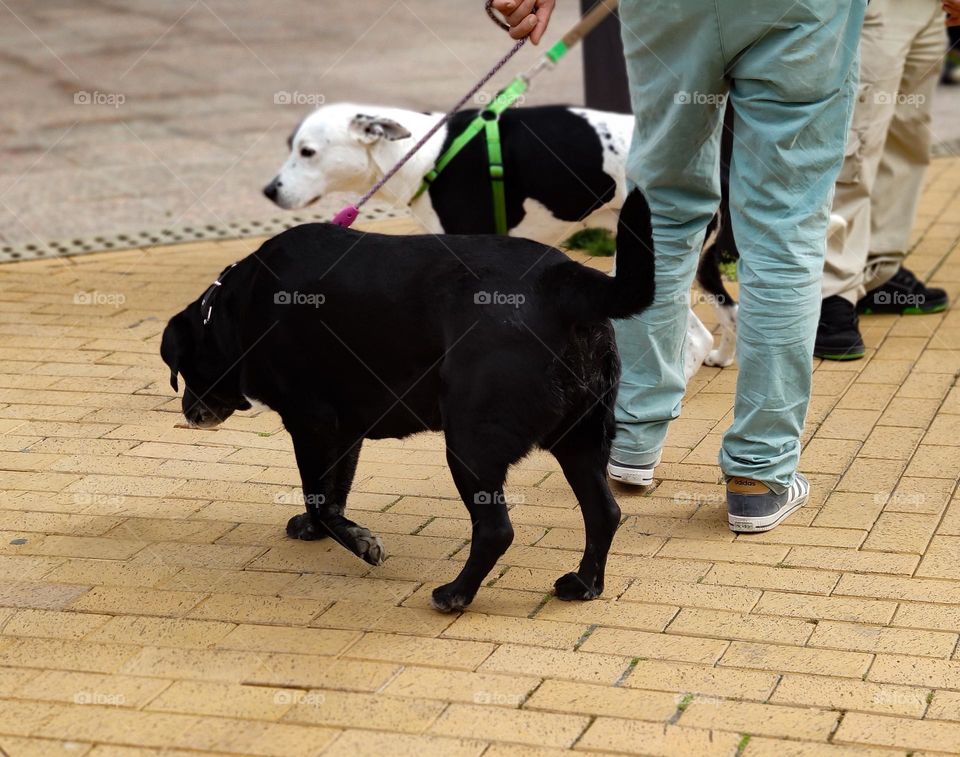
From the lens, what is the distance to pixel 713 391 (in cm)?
488

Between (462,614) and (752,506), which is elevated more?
(462,614)

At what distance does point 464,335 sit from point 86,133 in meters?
6.64

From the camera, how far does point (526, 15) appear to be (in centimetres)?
358

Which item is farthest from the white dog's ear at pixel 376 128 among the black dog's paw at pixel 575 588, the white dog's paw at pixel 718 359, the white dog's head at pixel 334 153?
the black dog's paw at pixel 575 588

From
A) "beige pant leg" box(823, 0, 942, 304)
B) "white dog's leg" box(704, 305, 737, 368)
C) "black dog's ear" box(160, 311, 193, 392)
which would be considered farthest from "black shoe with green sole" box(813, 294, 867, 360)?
"black dog's ear" box(160, 311, 193, 392)

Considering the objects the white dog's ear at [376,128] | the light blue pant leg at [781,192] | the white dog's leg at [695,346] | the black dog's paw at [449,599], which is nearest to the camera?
the black dog's paw at [449,599]

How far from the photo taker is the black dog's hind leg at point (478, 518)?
313 centimetres

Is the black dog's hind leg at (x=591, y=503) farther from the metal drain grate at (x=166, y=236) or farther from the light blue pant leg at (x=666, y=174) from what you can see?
the metal drain grate at (x=166, y=236)

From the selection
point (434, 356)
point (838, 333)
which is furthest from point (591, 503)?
point (838, 333)

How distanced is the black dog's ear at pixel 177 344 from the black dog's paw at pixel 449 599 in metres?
0.96

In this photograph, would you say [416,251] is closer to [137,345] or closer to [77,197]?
[137,345]

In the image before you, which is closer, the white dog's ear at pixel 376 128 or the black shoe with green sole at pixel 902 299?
the white dog's ear at pixel 376 128

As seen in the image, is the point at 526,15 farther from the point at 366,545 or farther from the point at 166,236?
the point at 166,236

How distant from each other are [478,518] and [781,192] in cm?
120
